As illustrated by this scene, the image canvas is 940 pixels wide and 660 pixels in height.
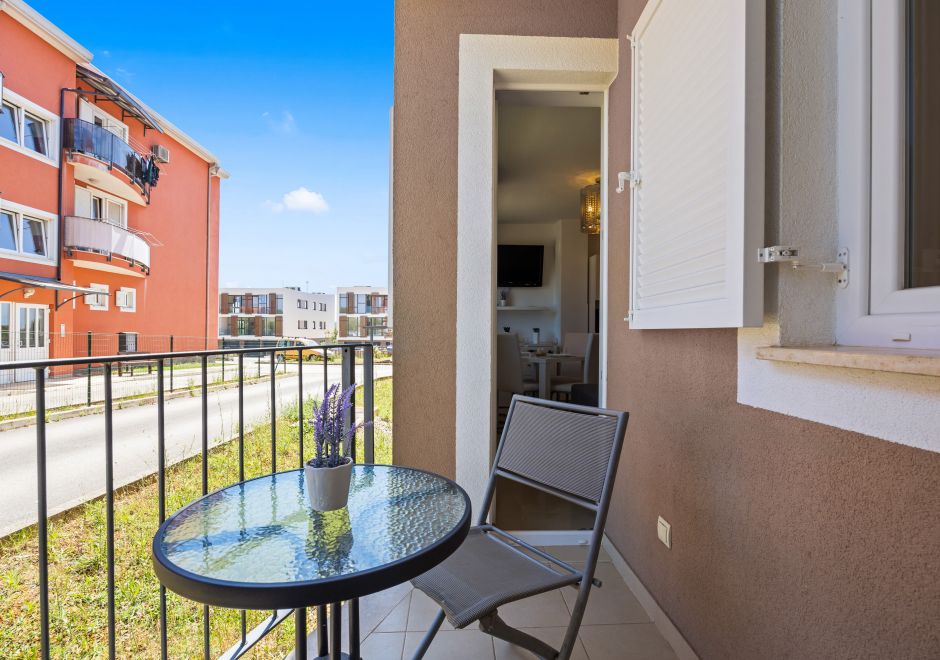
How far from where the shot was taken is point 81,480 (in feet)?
12.7

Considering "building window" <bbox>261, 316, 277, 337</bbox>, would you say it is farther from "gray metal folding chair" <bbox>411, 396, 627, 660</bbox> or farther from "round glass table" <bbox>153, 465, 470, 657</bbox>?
"round glass table" <bbox>153, 465, 470, 657</bbox>

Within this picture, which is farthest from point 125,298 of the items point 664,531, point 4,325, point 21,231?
point 664,531

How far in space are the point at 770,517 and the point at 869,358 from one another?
0.58 meters

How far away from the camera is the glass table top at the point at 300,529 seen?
838mm

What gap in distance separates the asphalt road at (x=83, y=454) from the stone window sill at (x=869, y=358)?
6.13ft

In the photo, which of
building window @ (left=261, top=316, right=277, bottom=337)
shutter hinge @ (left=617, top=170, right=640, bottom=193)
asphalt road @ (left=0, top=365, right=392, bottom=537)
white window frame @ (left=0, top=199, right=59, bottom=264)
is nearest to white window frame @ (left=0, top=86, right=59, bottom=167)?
white window frame @ (left=0, top=199, right=59, bottom=264)

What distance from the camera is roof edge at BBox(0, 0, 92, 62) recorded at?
9227 millimetres

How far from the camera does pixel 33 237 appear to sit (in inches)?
415

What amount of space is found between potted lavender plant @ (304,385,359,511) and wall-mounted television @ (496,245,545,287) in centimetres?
695

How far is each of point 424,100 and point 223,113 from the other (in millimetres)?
32791

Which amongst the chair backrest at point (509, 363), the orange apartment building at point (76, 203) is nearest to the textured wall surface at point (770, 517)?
the chair backrest at point (509, 363)

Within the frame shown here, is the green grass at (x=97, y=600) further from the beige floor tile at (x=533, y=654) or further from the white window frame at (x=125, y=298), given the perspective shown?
the white window frame at (x=125, y=298)

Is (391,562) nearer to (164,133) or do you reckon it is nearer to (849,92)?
(849,92)

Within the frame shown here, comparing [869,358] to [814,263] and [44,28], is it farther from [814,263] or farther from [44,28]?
[44,28]
